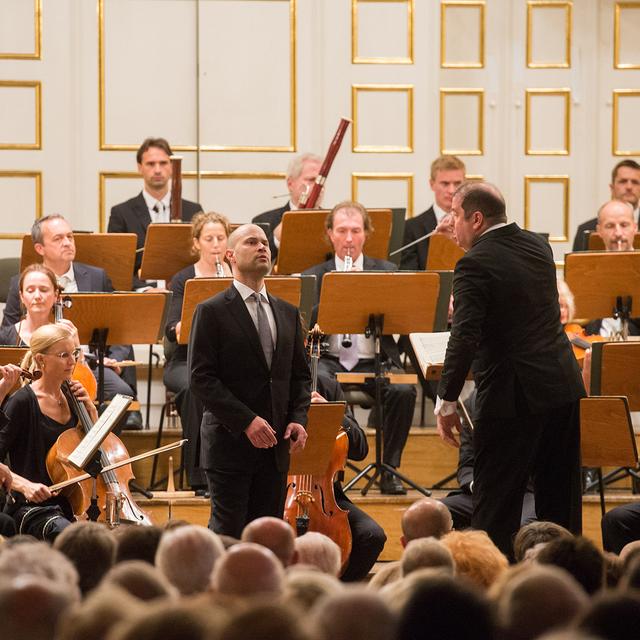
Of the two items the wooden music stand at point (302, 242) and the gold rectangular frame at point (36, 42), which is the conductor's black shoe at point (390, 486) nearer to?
the wooden music stand at point (302, 242)

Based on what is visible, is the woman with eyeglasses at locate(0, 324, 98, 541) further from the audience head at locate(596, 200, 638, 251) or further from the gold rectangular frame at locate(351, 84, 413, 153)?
the gold rectangular frame at locate(351, 84, 413, 153)

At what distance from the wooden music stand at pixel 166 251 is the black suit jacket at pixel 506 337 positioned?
7.45 feet

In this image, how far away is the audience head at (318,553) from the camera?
2.79 m

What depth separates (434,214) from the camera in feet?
21.9

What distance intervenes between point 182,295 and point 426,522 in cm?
293

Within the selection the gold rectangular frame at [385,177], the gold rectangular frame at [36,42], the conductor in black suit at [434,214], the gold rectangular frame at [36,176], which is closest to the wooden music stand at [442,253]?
the conductor in black suit at [434,214]

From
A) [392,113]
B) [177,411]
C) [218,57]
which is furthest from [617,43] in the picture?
[177,411]

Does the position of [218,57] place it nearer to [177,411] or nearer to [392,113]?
[392,113]

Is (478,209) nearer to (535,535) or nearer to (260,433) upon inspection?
(260,433)

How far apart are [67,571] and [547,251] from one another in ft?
7.75

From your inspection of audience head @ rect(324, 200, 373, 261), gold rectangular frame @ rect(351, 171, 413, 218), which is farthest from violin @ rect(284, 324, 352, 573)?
gold rectangular frame @ rect(351, 171, 413, 218)

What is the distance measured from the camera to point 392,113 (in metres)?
7.94

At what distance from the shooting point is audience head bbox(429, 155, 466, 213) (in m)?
6.73

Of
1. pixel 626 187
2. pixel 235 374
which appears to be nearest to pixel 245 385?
pixel 235 374
